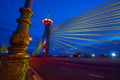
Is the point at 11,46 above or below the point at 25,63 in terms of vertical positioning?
above

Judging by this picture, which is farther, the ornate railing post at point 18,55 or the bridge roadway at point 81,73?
the bridge roadway at point 81,73

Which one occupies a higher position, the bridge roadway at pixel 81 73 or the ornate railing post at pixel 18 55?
the ornate railing post at pixel 18 55

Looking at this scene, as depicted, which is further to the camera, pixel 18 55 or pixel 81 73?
pixel 81 73

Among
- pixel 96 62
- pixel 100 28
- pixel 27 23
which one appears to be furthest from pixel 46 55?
pixel 27 23

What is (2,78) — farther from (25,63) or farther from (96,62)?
(96,62)

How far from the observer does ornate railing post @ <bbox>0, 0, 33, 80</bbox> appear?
196cm

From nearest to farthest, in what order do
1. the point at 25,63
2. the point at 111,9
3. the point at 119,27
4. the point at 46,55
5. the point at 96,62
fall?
1. the point at 25,63
2. the point at 119,27
3. the point at 111,9
4. the point at 96,62
5. the point at 46,55

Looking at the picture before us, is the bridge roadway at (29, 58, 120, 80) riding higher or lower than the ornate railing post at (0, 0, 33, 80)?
lower

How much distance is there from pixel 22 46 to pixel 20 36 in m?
0.15

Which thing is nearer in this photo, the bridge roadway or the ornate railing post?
the ornate railing post

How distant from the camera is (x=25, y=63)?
209 centimetres

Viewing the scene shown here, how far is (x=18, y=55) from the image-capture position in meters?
2.00

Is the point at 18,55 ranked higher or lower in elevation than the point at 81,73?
higher

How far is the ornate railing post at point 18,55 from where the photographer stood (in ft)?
6.42
